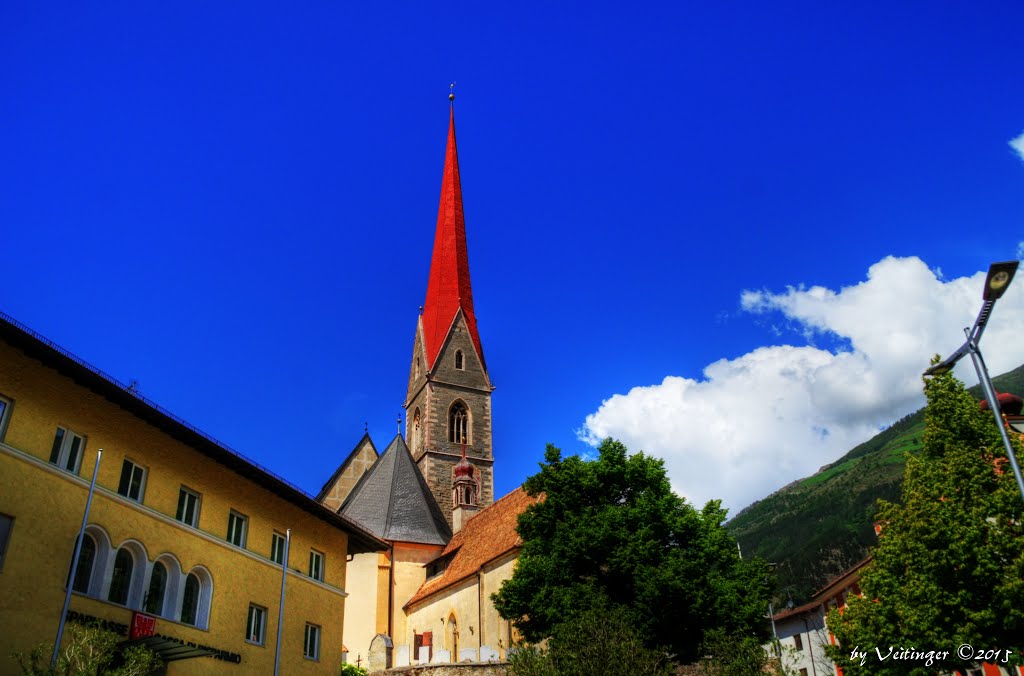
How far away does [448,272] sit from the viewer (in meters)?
65.7

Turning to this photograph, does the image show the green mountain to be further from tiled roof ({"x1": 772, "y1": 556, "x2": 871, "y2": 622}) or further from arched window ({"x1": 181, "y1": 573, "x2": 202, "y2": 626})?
arched window ({"x1": 181, "y1": 573, "x2": 202, "y2": 626})

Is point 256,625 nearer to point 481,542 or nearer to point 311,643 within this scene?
point 311,643

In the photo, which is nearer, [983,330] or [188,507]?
[983,330]

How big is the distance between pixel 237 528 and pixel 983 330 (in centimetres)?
1976

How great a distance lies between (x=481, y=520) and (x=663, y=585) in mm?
20191

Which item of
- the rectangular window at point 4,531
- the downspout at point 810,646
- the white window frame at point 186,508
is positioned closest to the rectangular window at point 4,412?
the rectangular window at point 4,531

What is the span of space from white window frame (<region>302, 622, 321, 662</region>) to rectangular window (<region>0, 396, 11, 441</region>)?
40.0 ft

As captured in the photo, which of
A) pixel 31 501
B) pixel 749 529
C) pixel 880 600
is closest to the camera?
pixel 31 501

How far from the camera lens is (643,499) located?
2833 centimetres

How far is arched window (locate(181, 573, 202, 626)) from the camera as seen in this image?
821 inches

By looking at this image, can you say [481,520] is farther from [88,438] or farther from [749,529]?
[749,529]

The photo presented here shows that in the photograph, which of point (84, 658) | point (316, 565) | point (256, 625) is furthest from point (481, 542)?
point (84, 658)

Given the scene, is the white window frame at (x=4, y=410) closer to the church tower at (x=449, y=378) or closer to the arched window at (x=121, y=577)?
the arched window at (x=121, y=577)

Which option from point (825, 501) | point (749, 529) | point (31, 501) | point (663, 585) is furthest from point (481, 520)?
point (749, 529)
